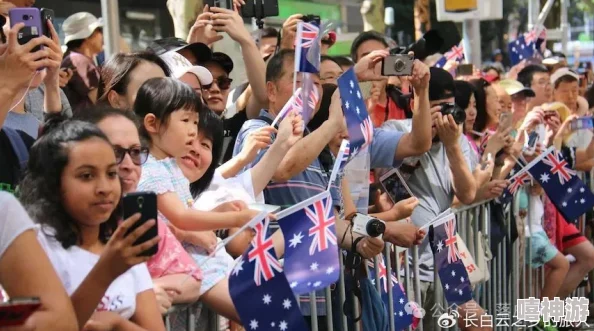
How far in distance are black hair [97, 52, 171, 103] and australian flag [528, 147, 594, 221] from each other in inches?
152

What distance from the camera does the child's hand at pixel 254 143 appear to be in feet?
16.6

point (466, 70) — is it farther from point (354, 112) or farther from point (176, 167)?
point (176, 167)

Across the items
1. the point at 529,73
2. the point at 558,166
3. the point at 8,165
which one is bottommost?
the point at 558,166

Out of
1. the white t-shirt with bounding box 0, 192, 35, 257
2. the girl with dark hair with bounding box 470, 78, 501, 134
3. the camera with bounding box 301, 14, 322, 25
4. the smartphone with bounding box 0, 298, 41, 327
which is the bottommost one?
the girl with dark hair with bounding box 470, 78, 501, 134

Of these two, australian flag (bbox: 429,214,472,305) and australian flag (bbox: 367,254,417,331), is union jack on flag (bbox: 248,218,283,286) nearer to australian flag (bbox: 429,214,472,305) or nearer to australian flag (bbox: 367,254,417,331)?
australian flag (bbox: 367,254,417,331)

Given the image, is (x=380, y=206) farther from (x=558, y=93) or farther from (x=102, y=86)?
(x=558, y=93)

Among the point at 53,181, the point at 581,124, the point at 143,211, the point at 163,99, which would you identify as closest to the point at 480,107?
the point at 581,124

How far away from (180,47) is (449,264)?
1.89 metres

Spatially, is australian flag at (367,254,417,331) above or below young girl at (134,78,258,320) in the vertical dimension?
below

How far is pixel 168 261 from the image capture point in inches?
164

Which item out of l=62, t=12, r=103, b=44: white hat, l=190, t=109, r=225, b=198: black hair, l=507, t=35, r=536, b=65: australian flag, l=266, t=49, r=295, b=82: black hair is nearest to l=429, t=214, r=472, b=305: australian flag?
l=266, t=49, r=295, b=82: black hair

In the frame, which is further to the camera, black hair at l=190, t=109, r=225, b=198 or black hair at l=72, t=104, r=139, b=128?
black hair at l=190, t=109, r=225, b=198

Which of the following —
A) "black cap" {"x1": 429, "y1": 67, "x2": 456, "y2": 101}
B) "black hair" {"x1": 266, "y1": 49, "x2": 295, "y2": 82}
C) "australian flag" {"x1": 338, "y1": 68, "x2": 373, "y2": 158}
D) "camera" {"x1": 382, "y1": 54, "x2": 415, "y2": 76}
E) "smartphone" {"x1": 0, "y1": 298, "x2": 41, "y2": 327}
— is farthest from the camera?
"black cap" {"x1": 429, "y1": 67, "x2": 456, "y2": 101}

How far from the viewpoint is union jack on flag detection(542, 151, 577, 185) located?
8398 mm
